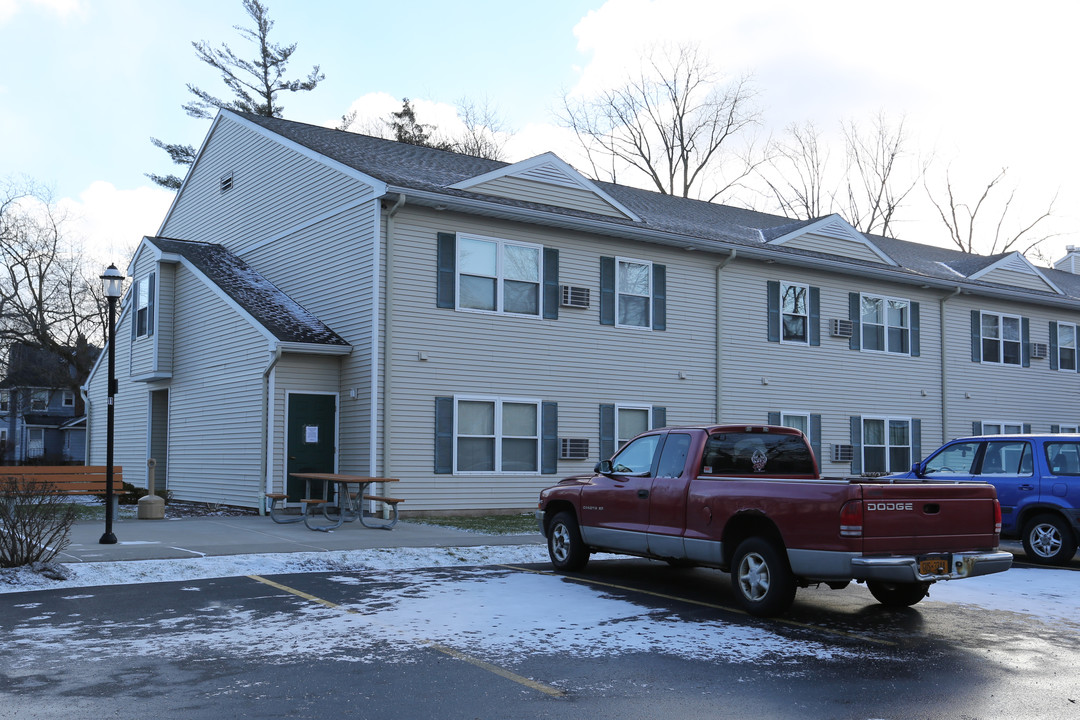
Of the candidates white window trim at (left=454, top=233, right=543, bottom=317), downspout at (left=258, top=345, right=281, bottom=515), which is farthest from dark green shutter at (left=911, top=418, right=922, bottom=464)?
downspout at (left=258, top=345, right=281, bottom=515)

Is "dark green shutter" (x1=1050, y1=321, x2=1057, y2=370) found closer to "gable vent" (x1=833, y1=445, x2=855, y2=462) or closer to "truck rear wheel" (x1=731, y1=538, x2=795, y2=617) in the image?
"gable vent" (x1=833, y1=445, x2=855, y2=462)

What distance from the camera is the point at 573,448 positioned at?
780 inches

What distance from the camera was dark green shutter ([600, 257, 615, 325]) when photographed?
2048cm

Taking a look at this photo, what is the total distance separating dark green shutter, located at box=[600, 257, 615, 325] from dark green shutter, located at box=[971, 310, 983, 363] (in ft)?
39.6

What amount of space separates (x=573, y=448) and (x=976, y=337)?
13.6 meters

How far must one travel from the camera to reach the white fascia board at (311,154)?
696 inches

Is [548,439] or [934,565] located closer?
Answer: [934,565]

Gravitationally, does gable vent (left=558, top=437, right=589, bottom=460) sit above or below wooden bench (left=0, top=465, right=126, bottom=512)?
above

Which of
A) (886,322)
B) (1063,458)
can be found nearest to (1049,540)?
(1063,458)

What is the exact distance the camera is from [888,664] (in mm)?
6926

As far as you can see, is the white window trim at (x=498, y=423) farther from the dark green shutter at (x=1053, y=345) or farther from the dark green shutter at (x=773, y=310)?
the dark green shutter at (x=1053, y=345)

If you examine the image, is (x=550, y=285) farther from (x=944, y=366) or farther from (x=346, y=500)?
(x=944, y=366)

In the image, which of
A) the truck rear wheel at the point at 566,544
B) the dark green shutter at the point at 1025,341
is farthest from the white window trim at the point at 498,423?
the dark green shutter at the point at 1025,341

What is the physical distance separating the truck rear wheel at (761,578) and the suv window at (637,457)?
175cm
